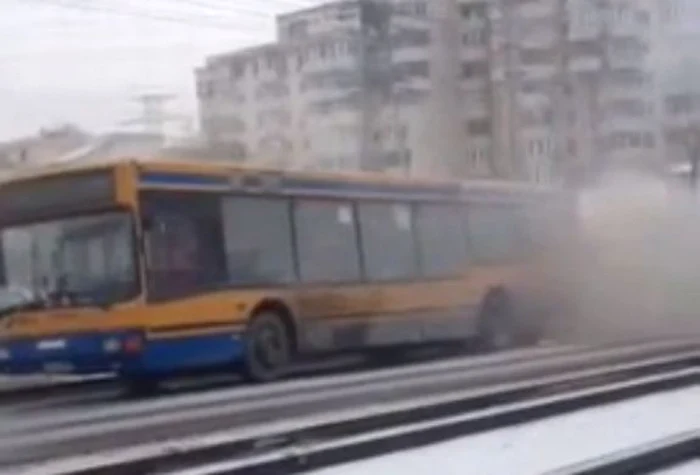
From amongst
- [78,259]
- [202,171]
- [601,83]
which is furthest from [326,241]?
[601,83]

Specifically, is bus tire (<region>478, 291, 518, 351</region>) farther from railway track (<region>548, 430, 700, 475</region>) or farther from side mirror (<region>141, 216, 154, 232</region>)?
railway track (<region>548, 430, 700, 475</region>)

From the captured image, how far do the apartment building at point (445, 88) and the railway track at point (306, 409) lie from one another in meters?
11.2

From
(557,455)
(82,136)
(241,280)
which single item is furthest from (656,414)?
(82,136)

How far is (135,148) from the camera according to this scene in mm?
35656

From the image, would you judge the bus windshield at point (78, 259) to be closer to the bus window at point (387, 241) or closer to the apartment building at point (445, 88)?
the bus window at point (387, 241)

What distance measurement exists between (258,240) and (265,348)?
3.85 feet

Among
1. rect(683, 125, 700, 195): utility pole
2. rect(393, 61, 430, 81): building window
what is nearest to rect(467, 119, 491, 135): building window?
rect(393, 61, 430, 81): building window

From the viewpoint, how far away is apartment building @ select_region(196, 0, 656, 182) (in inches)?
1218

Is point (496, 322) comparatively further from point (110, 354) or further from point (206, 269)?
point (110, 354)

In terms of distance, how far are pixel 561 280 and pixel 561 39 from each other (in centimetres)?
629

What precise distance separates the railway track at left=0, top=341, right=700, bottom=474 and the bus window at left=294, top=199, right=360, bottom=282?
1318 mm

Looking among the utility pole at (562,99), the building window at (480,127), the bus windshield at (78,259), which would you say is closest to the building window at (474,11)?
the utility pole at (562,99)

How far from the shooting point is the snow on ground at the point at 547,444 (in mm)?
9609

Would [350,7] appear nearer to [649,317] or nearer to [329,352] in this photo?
[649,317]
